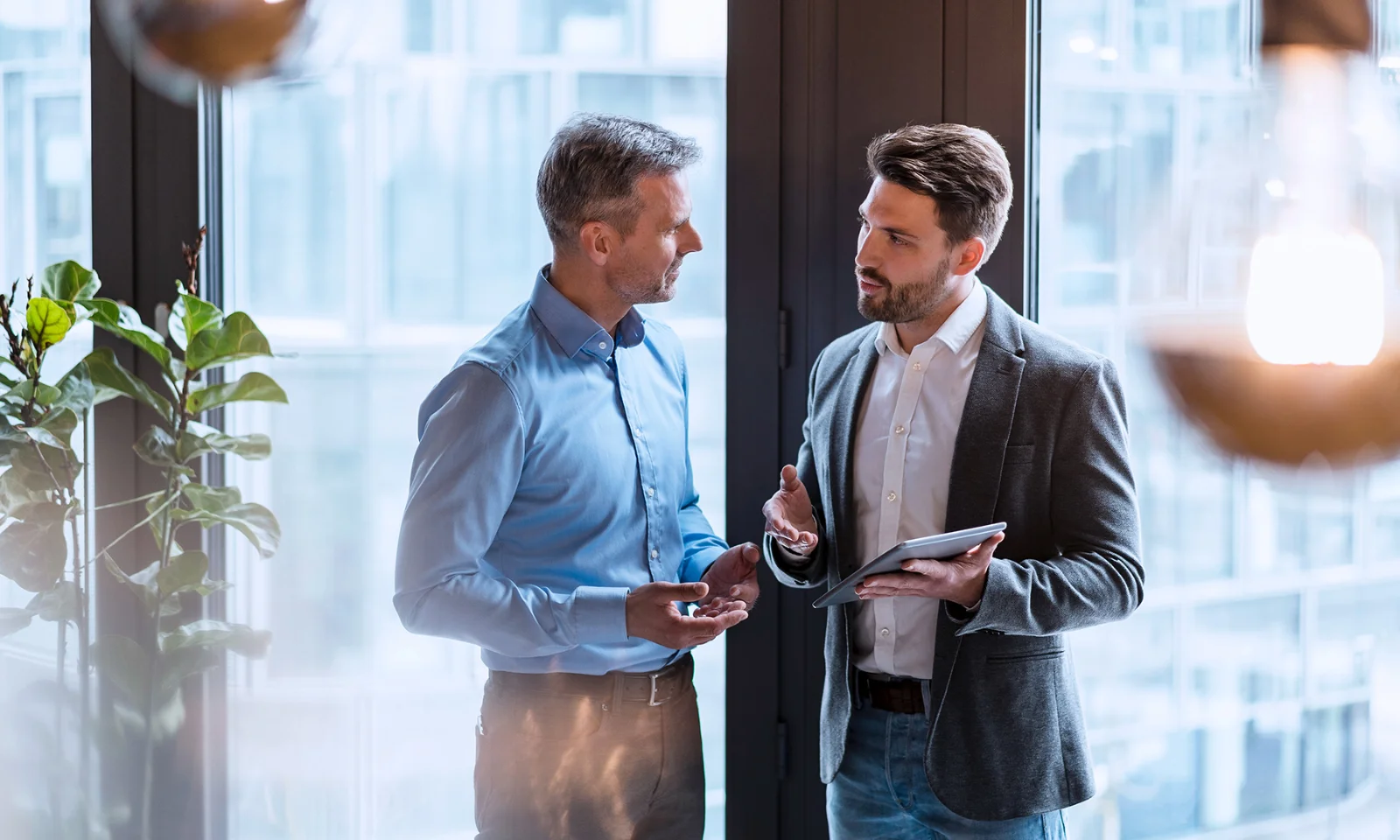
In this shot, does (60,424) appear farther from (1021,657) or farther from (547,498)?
(1021,657)

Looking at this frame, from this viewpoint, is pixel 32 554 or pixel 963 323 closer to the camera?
pixel 963 323

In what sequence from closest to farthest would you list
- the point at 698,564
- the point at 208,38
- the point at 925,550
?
the point at 925,550, the point at 698,564, the point at 208,38

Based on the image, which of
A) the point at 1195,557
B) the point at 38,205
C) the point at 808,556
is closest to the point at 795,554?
the point at 808,556

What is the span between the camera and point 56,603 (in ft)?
6.19

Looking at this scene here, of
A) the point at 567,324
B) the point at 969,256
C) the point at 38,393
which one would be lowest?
the point at 38,393

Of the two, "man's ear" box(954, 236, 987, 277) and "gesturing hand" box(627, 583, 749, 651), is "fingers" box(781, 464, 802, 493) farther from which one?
"man's ear" box(954, 236, 987, 277)

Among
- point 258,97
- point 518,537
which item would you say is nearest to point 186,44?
point 258,97

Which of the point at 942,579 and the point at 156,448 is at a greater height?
the point at 156,448

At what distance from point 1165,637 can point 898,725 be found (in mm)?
667

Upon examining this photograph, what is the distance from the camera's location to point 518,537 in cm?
157

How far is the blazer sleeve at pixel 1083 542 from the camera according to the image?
1406 mm

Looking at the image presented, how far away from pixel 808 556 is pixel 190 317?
1128mm

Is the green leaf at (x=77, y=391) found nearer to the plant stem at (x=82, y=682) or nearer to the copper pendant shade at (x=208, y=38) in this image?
the plant stem at (x=82, y=682)

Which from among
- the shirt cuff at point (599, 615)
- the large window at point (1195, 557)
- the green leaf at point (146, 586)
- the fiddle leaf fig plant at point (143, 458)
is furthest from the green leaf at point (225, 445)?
the large window at point (1195, 557)
